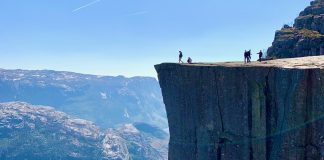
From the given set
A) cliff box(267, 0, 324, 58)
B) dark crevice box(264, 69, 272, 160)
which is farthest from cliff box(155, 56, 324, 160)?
cliff box(267, 0, 324, 58)

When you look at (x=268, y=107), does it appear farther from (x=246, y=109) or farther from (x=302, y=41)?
(x=302, y=41)

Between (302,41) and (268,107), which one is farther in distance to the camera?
(302,41)

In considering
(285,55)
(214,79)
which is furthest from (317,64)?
(285,55)

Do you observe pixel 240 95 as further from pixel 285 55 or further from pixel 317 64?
A: pixel 285 55

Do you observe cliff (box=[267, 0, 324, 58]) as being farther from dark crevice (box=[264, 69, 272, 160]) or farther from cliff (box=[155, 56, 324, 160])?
dark crevice (box=[264, 69, 272, 160])

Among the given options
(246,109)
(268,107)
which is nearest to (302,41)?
(246,109)

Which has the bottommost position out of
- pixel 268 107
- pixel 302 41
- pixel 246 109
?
pixel 246 109
